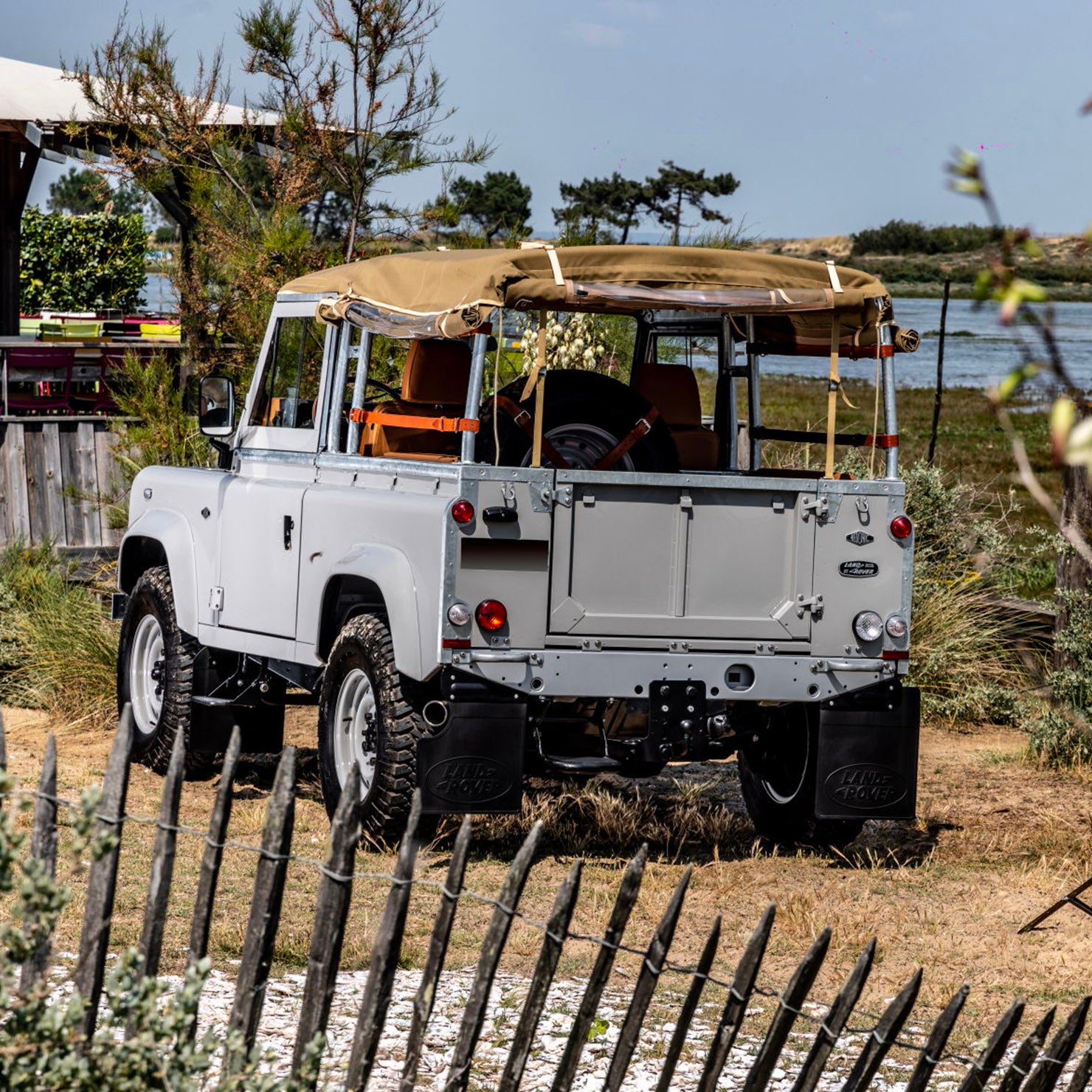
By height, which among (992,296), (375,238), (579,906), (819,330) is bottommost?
(579,906)

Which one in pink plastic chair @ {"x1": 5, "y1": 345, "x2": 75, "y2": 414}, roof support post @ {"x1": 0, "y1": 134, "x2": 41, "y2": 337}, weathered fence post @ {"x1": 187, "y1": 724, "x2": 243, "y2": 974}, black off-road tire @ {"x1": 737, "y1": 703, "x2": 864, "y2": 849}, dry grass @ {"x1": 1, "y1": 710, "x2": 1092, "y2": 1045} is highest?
roof support post @ {"x1": 0, "y1": 134, "x2": 41, "y2": 337}

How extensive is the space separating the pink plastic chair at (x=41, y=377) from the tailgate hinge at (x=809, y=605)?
31.4 feet

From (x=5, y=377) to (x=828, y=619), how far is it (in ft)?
31.8

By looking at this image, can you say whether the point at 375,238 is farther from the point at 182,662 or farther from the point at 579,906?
the point at 579,906

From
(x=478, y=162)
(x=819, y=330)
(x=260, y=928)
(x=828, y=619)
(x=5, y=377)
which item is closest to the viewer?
(x=260, y=928)

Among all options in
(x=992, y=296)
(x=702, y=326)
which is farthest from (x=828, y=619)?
(x=992, y=296)

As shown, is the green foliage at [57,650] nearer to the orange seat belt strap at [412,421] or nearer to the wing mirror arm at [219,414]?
the wing mirror arm at [219,414]

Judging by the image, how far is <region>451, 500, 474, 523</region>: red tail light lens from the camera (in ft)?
21.7

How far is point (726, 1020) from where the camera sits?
3.48 metres

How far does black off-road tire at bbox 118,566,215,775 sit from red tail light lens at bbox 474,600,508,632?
2.33m

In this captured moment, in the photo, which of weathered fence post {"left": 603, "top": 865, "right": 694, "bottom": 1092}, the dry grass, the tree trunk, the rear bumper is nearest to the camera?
weathered fence post {"left": 603, "top": 865, "right": 694, "bottom": 1092}

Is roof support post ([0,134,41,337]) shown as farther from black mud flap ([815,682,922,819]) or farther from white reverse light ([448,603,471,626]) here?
black mud flap ([815,682,922,819])

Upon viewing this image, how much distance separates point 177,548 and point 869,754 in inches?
144

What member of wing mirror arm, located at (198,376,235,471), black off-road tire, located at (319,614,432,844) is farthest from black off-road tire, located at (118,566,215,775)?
black off-road tire, located at (319,614,432,844)
